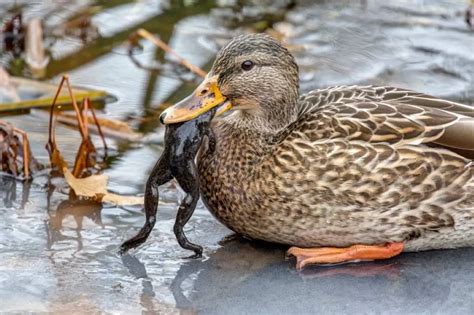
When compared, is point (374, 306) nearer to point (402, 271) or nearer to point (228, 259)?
point (402, 271)

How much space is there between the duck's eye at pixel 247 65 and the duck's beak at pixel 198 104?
159mm

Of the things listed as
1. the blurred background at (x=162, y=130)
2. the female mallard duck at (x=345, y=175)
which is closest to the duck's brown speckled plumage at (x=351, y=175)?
the female mallard duck at (x=345, y=175)

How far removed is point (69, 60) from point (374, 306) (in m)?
3.57

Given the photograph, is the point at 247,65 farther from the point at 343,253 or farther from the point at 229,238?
the point at 343,253

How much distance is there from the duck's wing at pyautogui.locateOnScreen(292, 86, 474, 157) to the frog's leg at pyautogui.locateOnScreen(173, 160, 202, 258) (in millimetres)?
567

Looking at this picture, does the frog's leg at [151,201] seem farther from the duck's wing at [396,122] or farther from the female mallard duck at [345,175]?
the duck's wing at [396,122]

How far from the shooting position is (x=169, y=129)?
16.5 feet

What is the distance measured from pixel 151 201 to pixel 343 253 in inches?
35.2

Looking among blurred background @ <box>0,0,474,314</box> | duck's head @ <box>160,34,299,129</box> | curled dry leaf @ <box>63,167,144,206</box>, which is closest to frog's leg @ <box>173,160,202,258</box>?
blurred background @ <box>0,0,474,314</box>

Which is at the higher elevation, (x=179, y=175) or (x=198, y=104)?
(x=198, y=104)

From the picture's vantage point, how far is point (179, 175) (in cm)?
505

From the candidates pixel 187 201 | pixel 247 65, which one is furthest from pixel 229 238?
pixel 247 65

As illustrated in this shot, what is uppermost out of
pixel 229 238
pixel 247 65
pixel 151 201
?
pixel 247 65

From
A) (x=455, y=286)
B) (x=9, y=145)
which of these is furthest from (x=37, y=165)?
(x=455, y=286)
